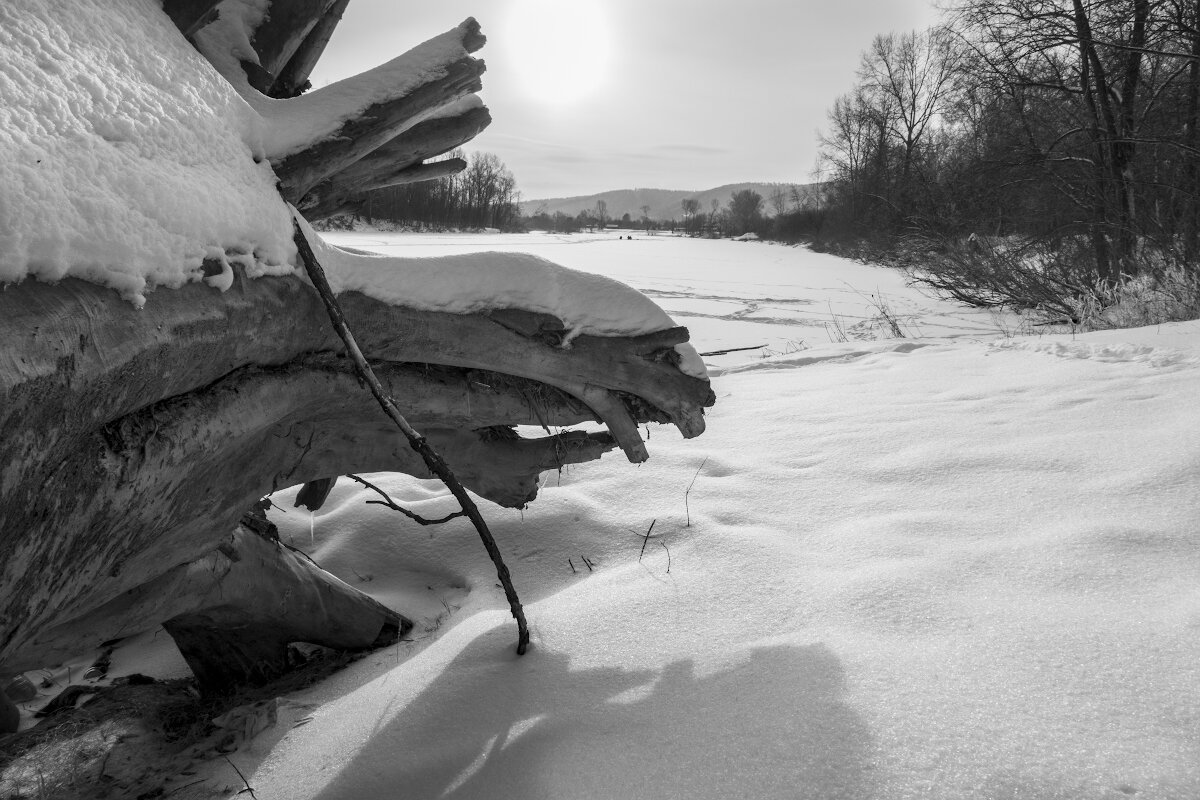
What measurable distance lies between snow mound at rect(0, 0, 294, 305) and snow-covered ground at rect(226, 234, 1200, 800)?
1167 mm

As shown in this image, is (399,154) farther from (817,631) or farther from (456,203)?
(456,203)

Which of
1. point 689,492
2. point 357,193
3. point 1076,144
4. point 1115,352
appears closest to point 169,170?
point 357,193

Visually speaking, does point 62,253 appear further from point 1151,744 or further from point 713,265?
point 713,265

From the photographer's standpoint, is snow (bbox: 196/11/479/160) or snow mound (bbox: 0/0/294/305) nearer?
snow mound (bbox: 0/0/294/305)

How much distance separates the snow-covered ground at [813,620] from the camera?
1370 millimetres

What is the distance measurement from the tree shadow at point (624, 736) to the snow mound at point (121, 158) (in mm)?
1118

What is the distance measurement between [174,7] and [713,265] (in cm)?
1999

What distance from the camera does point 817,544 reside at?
7.98 feet

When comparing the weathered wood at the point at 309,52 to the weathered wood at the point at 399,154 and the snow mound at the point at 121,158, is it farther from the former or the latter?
the snow mound at the point at 121,158

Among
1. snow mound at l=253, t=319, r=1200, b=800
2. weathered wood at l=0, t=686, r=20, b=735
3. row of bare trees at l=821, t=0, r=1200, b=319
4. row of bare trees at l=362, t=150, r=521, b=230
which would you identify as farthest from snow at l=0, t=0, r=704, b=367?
row of bare trees at l=362, t=150, r=521, b=230

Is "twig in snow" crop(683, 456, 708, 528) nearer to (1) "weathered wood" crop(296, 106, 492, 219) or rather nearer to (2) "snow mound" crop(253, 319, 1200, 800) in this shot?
(2) "snow mound" crop(253, 319, 1200, 800)

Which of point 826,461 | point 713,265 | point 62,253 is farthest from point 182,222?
point 713,265

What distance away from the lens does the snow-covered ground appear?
1.37 m

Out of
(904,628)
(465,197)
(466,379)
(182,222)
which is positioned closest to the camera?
(182,222)
